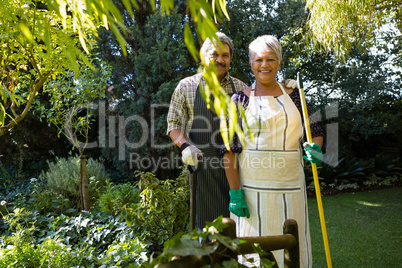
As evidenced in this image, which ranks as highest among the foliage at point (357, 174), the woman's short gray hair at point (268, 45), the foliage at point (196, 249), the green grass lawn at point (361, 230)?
the woman's short gray hair at point (268, 45)

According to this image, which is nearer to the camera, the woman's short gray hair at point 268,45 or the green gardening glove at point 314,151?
the woman's short gray hair at point 268,45

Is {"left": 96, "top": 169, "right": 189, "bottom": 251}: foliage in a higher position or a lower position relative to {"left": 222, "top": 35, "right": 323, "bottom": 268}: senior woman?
lower

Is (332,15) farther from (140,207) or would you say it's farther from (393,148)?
(393,148)

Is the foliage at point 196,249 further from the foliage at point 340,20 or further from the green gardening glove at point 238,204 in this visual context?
the foliage at point 340,20

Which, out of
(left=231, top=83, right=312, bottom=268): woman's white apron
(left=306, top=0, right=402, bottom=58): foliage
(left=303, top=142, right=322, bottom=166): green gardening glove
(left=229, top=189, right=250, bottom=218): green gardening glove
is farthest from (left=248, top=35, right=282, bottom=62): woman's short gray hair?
(left=306, top=0, right=402, bottom=58): foliage

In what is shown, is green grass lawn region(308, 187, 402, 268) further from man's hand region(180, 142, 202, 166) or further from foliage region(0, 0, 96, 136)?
foliage region(0, 0, 96, 136)

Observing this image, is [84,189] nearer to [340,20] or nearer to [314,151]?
[314,151]

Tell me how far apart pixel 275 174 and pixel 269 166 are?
0.05 meters

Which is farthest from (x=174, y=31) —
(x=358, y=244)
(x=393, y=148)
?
(x=393, y=148)

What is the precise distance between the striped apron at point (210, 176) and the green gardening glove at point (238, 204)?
35cm

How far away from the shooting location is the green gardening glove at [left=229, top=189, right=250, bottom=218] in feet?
6.36

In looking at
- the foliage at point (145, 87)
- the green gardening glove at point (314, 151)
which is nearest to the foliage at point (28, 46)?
the green gardening glove at point (314, 151)

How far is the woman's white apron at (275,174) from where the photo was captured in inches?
75.1

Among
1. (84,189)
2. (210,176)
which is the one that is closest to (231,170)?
(210,176)
